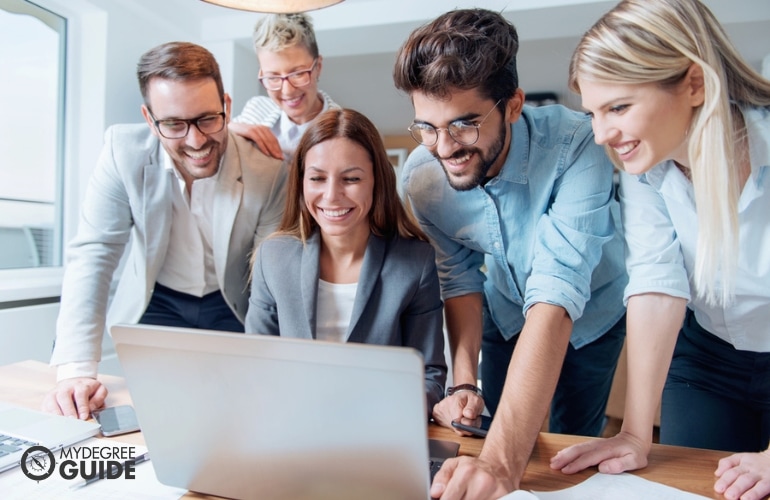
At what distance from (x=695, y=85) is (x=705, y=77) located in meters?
0.03

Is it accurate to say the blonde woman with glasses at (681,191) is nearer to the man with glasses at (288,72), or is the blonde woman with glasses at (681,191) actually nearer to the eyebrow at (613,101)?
the eyebrow at (613,101)

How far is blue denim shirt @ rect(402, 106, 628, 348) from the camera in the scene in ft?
3.78

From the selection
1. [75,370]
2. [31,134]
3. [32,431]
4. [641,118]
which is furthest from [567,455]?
[31,134]

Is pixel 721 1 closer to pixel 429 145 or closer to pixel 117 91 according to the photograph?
pixel 429 145

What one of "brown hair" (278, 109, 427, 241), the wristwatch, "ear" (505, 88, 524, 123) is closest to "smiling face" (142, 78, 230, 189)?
"brown hair" (278, 109, 427, 241)

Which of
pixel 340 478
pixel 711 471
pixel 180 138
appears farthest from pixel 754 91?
pixel 180 138

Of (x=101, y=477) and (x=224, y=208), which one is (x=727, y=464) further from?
(x=224, y=208)

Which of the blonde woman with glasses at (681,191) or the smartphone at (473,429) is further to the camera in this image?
the smartphone at (473,429)

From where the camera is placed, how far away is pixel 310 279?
1355 mm

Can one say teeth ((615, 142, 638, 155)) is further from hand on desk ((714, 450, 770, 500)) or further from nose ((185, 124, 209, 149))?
nose ((185, 124, 209, 149))

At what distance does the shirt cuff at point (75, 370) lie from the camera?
1326 mm

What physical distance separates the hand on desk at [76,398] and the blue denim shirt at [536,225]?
2.70 feet

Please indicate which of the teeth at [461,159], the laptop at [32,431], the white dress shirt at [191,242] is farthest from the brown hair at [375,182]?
the laptop at [32,431]

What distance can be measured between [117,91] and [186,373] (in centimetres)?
243
